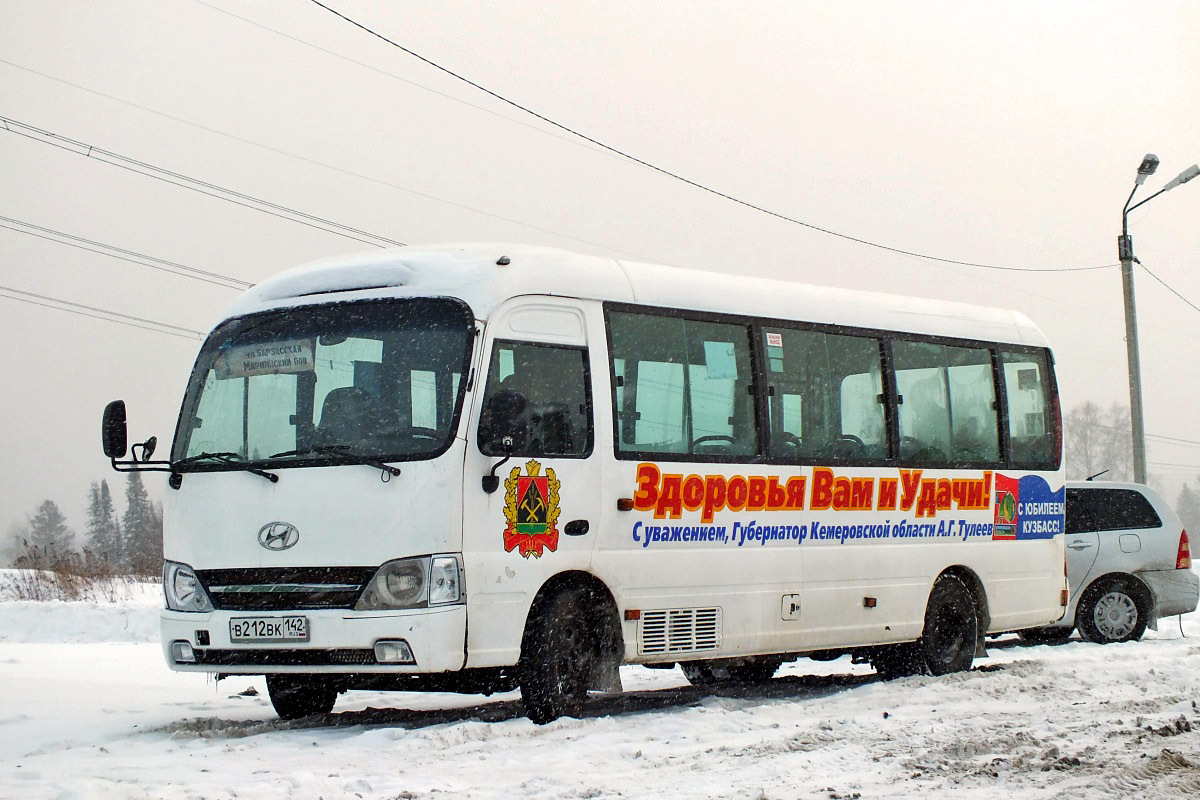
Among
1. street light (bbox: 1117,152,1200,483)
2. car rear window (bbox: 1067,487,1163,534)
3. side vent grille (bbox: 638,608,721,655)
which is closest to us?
side vent grille (bbox: 638,608,721,655)

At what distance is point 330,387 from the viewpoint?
31.9 ft

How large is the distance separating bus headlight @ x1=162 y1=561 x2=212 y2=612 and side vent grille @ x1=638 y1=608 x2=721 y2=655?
9.20 feet

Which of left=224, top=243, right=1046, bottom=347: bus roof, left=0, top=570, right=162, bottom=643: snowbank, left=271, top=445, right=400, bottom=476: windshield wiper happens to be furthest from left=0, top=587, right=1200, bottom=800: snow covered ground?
left=0, top=570, right=162, bottom=643: snowbank

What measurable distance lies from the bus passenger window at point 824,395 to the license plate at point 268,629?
409cm

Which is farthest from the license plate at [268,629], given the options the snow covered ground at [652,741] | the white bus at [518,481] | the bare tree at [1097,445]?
the bare tree at [1097,445]

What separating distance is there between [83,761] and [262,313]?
327cm

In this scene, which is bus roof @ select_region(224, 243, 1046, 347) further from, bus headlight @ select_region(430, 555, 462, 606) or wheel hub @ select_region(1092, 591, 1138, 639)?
wheel hub @ select_region(1092, 591, 1138, 639)

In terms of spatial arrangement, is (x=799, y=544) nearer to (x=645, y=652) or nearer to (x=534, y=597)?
(x=645, y=652)

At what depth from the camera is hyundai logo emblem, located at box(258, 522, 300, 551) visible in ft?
30.7

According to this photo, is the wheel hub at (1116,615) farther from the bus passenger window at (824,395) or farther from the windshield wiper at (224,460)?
the windshield wiper at (224,460)

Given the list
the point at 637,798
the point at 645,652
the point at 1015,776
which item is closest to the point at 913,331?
the point at 645,652

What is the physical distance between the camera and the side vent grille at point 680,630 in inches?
413

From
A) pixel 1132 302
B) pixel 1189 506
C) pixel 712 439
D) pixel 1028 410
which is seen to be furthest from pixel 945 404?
pixel 1189 506

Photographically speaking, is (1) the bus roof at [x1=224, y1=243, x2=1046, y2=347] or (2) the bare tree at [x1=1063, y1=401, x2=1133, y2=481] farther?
(2) the bare tree at [x1=1063, y1=401, x2=1133, y2=481]
